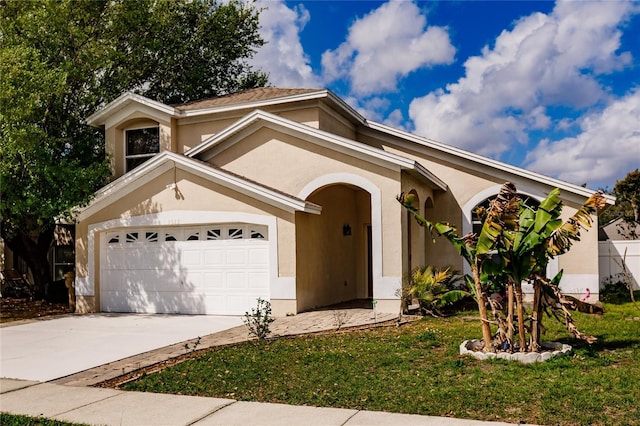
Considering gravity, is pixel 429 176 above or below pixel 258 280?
above

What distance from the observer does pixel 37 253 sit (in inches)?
811

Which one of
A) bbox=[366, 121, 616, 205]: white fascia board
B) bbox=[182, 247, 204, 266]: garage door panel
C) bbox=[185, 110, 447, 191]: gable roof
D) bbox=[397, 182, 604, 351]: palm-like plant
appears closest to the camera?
bbox=[397, 182, 604, 351]: palm-like plant

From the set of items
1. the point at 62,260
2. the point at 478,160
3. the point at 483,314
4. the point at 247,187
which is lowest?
the point at 483,314

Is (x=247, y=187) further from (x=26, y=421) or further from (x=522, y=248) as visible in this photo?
(x=26, y=421)

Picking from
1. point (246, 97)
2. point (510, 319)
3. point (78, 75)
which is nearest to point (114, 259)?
point (78, 75)

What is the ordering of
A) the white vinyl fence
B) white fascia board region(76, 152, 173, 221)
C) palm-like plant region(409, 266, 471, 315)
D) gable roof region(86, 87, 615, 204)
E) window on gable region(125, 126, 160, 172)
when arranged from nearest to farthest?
palm-like plant region(409, 266, 471, 315) → white fascia board region(76, 152, 173, 221) → gable roof region(86, 87, 615, 204) → the white vinyl fence → window on gable region(125, 126, 160, 172)

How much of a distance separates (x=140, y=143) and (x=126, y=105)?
135 centimetres

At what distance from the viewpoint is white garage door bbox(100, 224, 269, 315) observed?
50.4 feet

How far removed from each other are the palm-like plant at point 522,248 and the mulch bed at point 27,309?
13019 millimetres

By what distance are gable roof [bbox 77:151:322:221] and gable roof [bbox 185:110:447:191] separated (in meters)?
1.29

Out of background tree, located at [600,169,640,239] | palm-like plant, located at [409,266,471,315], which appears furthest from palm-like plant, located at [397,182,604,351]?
background tree, located at [600,169,640,239]

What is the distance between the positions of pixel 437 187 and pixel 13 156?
457 inches

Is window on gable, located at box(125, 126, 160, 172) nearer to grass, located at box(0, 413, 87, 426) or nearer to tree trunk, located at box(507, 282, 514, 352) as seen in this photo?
grass, located at box(0, 413, 87, 426)

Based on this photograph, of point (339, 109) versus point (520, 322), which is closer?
point (520, 322)
